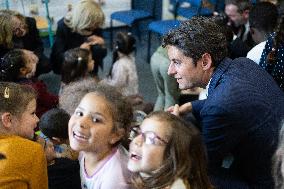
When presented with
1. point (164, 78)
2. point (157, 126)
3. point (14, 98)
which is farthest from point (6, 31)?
point (157, 126)

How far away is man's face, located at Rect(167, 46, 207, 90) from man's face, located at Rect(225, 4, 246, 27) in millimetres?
1965

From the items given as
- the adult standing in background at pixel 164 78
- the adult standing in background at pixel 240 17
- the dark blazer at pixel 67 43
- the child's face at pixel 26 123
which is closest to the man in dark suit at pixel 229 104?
the child's face at pixel 26 123

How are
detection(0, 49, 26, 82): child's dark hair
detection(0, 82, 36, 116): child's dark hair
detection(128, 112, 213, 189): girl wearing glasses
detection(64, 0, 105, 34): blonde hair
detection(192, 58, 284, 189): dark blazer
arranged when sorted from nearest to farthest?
detection(128, 112, 213, 189): girl wearing glasses
detection(192, 58, 284, 189): dark blazer
detection(0, 82, 36, 116): child's dark hair
detection(0, 49, 26, 82): child's dark hair
detection(64, 0, 105, 34): blonde hair

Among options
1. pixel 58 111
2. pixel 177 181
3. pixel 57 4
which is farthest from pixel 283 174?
pixel 57 4

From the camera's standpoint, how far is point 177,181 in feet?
4.71

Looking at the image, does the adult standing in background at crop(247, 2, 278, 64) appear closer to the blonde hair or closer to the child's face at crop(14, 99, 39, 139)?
the blonde hair

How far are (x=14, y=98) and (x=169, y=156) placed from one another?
2.57 feet

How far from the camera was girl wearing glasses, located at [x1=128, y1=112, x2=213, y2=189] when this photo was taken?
1.45 metres

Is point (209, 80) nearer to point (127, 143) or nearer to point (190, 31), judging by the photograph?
point (190, 31)

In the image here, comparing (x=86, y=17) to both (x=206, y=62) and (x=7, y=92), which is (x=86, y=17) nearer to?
(x=7, y=92)

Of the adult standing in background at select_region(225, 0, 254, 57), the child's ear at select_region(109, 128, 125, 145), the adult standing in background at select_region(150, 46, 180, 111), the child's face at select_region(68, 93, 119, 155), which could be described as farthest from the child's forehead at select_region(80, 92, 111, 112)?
the adult standing in background at select_region(225, 0, 254, 57)

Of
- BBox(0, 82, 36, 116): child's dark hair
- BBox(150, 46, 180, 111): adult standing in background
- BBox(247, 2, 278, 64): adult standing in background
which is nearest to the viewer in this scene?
BBox(0, 82, 36, 116): child's dark hair

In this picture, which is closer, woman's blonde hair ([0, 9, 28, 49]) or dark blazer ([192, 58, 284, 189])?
dark blazer ([192, 58, 284, 189])

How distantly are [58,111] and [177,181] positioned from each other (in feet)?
3.09
